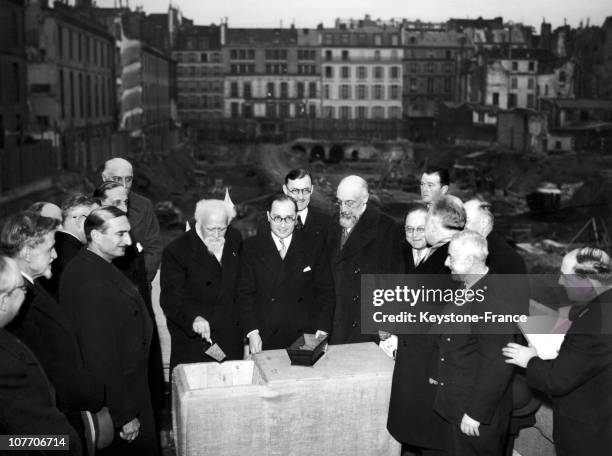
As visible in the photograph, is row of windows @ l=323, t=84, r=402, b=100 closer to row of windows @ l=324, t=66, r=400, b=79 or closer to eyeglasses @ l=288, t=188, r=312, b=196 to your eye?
row of windows @ l=324, t=66, r=400, b=79

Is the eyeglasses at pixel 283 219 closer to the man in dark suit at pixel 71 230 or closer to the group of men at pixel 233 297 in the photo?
the group of men at pixel 233 297

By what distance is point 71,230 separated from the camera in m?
4.64

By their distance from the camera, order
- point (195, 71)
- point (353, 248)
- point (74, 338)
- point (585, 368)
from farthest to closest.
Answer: point (195, 71), point (353, 248), point (74, 338), point (585, 368)

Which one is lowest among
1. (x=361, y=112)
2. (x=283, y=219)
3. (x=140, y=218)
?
(x=140, y=218)

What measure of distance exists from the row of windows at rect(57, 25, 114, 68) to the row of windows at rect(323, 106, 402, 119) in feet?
125

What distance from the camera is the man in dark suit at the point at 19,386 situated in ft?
9.07

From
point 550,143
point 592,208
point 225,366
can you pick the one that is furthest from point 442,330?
point 550,143

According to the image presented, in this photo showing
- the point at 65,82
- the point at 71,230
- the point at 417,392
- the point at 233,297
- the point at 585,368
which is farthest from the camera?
the point at 65,82

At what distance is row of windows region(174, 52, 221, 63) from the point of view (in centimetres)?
7888

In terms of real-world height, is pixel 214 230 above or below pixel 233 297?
above

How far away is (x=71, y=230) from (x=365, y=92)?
7775 centimetres

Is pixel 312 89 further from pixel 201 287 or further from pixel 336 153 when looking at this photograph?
pixel 201 287

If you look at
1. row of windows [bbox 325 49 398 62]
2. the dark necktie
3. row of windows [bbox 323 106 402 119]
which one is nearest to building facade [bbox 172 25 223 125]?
row of windows [bbox 325 49 398 62]

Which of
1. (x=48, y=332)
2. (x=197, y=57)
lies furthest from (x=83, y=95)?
(x=197, y=57)
